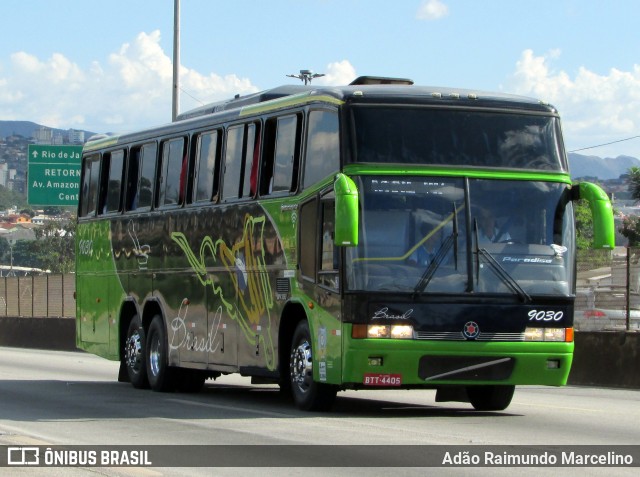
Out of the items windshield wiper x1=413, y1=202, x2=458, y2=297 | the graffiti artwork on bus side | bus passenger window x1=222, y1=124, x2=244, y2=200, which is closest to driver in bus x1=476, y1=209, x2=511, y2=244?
windshield wiper x1=413, y1=202, x2=458, y2=297

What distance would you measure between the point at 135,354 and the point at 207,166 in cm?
390

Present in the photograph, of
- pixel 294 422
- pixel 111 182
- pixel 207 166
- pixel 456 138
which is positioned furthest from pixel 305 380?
pixel 111 182

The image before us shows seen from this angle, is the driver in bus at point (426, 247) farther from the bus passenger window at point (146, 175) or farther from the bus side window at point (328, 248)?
the bus passenger window at point (146, 175)

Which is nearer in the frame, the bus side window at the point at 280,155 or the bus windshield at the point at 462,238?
the bus windshield at the point at 462,238

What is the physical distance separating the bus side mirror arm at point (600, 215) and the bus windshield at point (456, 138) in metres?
0.56

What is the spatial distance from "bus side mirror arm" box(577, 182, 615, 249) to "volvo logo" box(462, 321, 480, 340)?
155 centimetres

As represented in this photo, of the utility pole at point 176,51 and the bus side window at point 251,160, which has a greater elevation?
the utility pole at point 176,51

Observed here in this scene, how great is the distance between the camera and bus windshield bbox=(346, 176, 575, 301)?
15258 mm

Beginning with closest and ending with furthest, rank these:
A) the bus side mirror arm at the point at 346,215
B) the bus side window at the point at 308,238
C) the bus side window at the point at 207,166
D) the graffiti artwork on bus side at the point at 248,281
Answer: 1. the bus side mirror arm at the point at 346,215
2. the bus side window at the point at 308,238
3. the graffiti artwork on bus side at the point at 248,281
4. the bus side window at the point at 207,166

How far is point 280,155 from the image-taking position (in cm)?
1744

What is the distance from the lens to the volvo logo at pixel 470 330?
15.4 meters

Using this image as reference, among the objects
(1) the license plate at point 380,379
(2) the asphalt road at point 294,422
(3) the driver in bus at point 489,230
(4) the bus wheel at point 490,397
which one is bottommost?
(2) the asphalt road at point 294,422

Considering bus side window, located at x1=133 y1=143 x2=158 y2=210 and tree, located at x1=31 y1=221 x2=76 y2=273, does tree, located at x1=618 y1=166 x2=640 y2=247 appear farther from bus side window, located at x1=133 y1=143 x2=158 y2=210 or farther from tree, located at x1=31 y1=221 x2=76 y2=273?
tree, located at x1=31 y1=221 x2=76 y2=273

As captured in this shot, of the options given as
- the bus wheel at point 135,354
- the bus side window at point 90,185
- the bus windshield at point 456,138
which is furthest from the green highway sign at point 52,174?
the bus windshield at point 456,138
